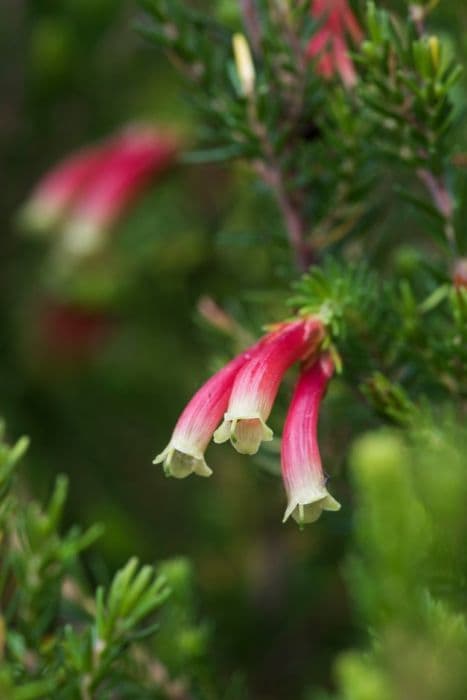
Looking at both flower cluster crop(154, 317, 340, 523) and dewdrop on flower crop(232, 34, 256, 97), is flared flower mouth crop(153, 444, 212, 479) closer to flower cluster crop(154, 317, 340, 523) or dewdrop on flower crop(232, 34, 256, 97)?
flower cluster crop(154, 317, 340, 523)

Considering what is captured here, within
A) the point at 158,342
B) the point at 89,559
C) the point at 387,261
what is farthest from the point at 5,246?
the point at 387,261

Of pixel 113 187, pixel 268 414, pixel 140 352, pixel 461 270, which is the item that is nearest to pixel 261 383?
pixel 268 414

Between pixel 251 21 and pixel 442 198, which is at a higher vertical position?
pixel 251 21

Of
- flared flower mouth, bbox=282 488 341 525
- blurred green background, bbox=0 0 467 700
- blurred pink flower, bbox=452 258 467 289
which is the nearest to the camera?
flared flower mouth, bbox=282 488 341 525

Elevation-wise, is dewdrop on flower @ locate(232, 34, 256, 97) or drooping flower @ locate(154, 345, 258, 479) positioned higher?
dewdrop on flower @ locate(232, 34, 256, 97)

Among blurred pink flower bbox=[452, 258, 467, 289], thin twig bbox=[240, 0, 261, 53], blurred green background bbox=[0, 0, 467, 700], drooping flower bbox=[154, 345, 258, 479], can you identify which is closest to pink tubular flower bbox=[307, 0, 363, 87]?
thin twig bbox=[240, 0, 261, 53]

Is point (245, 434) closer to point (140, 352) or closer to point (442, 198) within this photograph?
point (442, 198)

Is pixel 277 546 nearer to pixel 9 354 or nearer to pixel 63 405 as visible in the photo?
pixel 63 405
